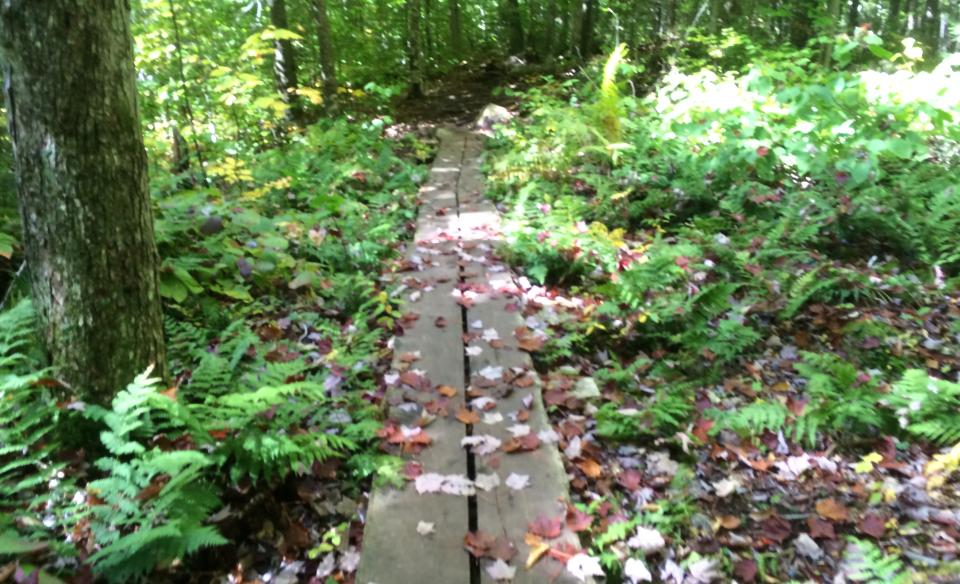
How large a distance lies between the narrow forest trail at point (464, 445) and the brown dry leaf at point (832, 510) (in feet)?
4.32

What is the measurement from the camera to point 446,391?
Answer: 412 centimetres

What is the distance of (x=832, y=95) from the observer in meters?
6.50

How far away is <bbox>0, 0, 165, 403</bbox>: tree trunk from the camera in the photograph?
2.74 meters

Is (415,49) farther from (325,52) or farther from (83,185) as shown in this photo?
(83,185)

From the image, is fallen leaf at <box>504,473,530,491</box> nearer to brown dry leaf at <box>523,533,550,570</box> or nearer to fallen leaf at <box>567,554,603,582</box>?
brown dry leaf at <box>523,533,550,570</box>

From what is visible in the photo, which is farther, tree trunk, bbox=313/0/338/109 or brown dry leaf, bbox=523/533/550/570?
tree trunk, bbox=313/0/338/109

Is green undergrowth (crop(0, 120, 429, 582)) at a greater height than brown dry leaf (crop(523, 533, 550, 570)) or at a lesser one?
greater

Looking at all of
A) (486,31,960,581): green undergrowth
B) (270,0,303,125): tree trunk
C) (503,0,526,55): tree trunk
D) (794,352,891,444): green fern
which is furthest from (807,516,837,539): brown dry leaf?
(503,0,526,55): tree trunk

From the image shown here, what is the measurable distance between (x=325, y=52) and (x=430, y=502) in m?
10.0

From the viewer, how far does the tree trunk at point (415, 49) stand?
13980mm

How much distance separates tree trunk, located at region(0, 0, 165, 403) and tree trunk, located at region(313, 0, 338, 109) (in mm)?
8769

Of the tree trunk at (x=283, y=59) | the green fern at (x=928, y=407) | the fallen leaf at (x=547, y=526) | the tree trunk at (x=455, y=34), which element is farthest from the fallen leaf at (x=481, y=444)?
the tree trunk at (x=455, y=34)

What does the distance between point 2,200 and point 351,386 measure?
2858 millimetres

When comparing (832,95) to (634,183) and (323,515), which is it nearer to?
(634,183)
